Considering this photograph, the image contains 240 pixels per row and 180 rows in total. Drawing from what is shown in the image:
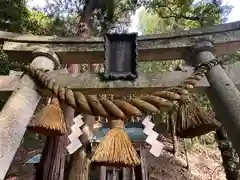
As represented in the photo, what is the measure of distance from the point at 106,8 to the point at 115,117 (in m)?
5.61

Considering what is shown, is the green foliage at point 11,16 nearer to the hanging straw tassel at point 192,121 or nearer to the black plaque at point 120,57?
the black plaque at point 120,57

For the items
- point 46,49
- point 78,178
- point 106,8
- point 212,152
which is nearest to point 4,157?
point 46,49

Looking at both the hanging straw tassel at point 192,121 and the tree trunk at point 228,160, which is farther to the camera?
the tree trunk at point 228,160

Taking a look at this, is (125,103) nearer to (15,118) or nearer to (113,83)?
(113,83)

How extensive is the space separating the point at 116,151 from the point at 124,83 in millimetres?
933

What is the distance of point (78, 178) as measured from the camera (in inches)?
135

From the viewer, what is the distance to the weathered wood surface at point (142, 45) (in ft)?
9.12

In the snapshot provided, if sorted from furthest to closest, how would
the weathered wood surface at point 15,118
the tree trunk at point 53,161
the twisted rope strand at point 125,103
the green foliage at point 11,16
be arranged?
the green foliage at point 11,16 < the tree trunk at point 53,161 < the weathered wood surface at point 15,118 < the twisted rope strand at point 125,103

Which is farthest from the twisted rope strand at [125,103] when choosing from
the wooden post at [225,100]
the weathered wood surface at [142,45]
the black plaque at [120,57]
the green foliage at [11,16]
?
the green foliage at [11,16]

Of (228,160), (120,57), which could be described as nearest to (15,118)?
(120,57)

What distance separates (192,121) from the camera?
196 centimetres

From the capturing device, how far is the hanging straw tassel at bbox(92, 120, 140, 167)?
159 cm

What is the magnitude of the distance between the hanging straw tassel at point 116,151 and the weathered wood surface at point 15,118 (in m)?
0.65

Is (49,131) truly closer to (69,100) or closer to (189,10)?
(69,100)
